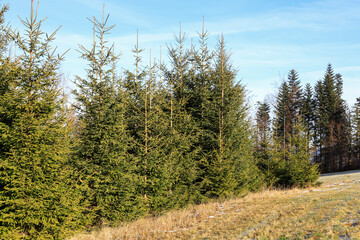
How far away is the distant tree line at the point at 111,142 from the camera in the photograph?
7117 mm

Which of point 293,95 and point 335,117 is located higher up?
point 293,95

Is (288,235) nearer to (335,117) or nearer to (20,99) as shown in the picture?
(20,99)

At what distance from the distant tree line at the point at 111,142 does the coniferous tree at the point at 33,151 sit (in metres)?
0.03

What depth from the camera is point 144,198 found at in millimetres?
10719

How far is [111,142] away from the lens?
932 cm

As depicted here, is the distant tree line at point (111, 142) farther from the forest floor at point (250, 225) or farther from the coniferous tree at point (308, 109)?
the coniferous tree at point (308, 109)

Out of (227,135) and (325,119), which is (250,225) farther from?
(325,119)

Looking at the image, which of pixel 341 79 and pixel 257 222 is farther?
pixel 341 79

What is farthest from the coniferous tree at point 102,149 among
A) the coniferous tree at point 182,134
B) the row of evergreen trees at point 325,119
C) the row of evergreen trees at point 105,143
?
the row of evergreen trees at point 325,119

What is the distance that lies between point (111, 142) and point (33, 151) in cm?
263

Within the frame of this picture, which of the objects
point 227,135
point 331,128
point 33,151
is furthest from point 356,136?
point 33,151

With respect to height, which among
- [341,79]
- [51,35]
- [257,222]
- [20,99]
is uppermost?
[341,79]

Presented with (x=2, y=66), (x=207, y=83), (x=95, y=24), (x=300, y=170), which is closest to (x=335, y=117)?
(x=300, y=170)

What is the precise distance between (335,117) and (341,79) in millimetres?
10014
